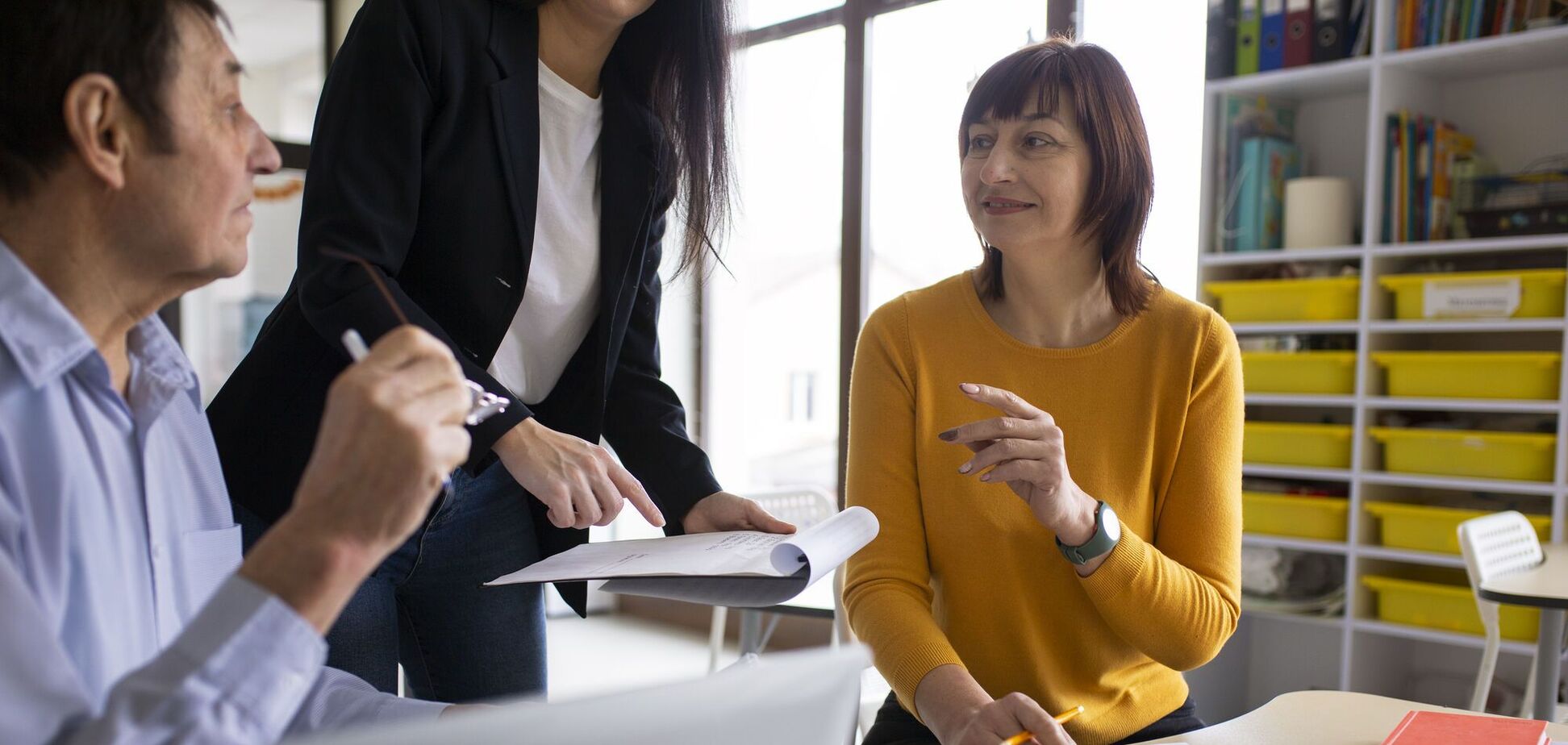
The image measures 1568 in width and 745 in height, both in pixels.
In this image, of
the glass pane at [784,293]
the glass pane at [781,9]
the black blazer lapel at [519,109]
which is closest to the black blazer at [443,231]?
the black blazer lapel at [519,109]

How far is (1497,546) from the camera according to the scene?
2256 mm

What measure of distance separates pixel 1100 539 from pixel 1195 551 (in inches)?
8.0

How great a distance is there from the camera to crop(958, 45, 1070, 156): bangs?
57.5 inches

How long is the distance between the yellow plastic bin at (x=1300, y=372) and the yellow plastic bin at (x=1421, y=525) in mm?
327

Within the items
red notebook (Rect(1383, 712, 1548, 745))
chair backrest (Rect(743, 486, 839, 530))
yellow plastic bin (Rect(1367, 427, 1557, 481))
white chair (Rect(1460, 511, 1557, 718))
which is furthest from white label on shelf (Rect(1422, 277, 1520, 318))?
red notebook (Rect(1383, 712, 1548, 745))

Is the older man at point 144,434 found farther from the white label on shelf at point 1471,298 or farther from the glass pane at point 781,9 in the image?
the glass pane at point 781,9

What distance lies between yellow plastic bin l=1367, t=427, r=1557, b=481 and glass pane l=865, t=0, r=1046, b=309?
4.54 feet

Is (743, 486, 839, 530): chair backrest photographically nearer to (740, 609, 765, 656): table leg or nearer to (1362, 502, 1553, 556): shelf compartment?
(740, 609, 765, 656): table leg

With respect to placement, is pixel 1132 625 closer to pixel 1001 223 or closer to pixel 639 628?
pixel 1001 223

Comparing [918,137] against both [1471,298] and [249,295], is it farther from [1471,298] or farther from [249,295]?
[249,295]

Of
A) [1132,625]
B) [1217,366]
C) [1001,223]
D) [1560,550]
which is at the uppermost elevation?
[1001,223]

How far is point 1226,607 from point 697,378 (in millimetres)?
3798

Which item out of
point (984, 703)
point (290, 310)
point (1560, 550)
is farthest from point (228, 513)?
point (1560, 550)

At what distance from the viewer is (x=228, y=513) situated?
37.5 inches
